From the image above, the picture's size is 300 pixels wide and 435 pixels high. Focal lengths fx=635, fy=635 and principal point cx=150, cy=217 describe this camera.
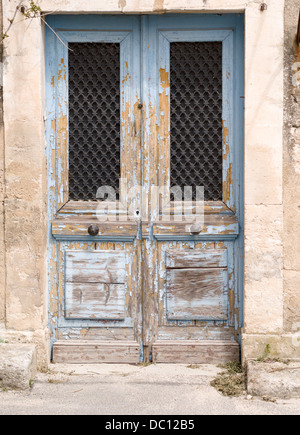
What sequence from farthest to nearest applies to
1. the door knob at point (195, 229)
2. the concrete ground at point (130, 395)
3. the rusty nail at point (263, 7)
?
the door knob at point (195, 229) < the rusty nail at point (263, 7) < the concrete ground at point (130, 395)

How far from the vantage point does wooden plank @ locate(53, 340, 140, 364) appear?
469 cm

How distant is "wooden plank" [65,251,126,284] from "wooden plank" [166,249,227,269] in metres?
0.36

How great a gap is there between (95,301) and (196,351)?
83 cm

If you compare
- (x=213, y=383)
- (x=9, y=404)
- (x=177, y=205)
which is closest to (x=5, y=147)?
(x=177, y=205)

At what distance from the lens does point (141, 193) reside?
15.4 feet

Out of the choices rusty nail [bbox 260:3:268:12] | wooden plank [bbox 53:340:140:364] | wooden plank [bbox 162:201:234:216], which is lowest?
wooden plank [bbox 53:340:140:364]

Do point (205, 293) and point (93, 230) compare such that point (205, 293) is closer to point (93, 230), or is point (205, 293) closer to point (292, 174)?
point (93, 230)

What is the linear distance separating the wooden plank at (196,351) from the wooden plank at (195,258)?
56cm

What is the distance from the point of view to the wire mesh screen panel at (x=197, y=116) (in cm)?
462

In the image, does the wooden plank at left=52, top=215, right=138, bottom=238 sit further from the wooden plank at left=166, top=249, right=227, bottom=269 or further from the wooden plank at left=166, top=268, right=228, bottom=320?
the wooden plank at left=166, top=268, right=228, bottom=320

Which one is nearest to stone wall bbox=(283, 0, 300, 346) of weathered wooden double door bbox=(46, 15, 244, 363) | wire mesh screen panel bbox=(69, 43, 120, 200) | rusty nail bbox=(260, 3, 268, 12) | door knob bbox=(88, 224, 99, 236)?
rusty nail bbox=(260, 3, 268, 12)

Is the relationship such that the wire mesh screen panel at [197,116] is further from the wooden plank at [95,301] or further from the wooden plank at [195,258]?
the wooden plank at [95,301]

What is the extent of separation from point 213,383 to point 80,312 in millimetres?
1110

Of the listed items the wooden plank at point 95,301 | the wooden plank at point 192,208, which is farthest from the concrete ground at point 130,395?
the wooden plank at point 192,208
